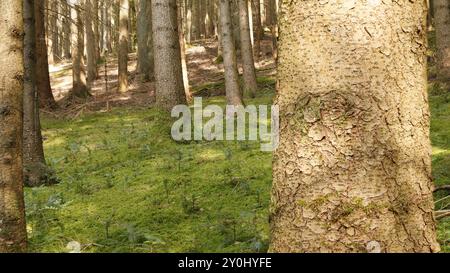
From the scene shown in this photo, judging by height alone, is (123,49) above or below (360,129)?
above

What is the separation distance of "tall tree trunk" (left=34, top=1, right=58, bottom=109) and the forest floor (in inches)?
167

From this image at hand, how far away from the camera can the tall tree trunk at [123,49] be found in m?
19.4

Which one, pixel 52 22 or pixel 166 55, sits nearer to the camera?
pixel 166 55

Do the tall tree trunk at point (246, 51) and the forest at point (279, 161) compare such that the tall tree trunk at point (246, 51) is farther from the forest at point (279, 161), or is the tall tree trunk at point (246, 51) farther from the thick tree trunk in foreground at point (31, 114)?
the thick tree trunk in foreground at point (31, 114)

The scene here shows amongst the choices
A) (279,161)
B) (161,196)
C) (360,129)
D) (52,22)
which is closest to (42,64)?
(161,196)

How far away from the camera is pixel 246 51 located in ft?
47.2

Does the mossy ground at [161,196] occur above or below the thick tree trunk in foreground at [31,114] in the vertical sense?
below

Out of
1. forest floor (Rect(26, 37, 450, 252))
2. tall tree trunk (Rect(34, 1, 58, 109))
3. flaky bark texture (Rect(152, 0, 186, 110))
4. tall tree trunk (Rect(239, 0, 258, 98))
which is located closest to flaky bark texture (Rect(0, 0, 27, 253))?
forest floor (Rect(26, 37, 450, 252))

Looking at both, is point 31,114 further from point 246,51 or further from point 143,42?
point 143,42

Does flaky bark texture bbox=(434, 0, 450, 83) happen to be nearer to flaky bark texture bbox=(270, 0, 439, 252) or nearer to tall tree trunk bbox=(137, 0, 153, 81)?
flaky bark texture bbox=(270, 0, 439, 252)

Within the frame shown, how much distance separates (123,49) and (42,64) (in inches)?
198

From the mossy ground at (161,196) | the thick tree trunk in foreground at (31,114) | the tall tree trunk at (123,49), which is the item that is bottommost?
the mossy ground at (161,196)

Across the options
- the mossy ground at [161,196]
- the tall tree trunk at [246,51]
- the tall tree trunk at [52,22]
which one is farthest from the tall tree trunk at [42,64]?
the tall tree trunk at [246,51]

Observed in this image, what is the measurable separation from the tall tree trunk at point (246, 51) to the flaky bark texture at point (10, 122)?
11.2m
